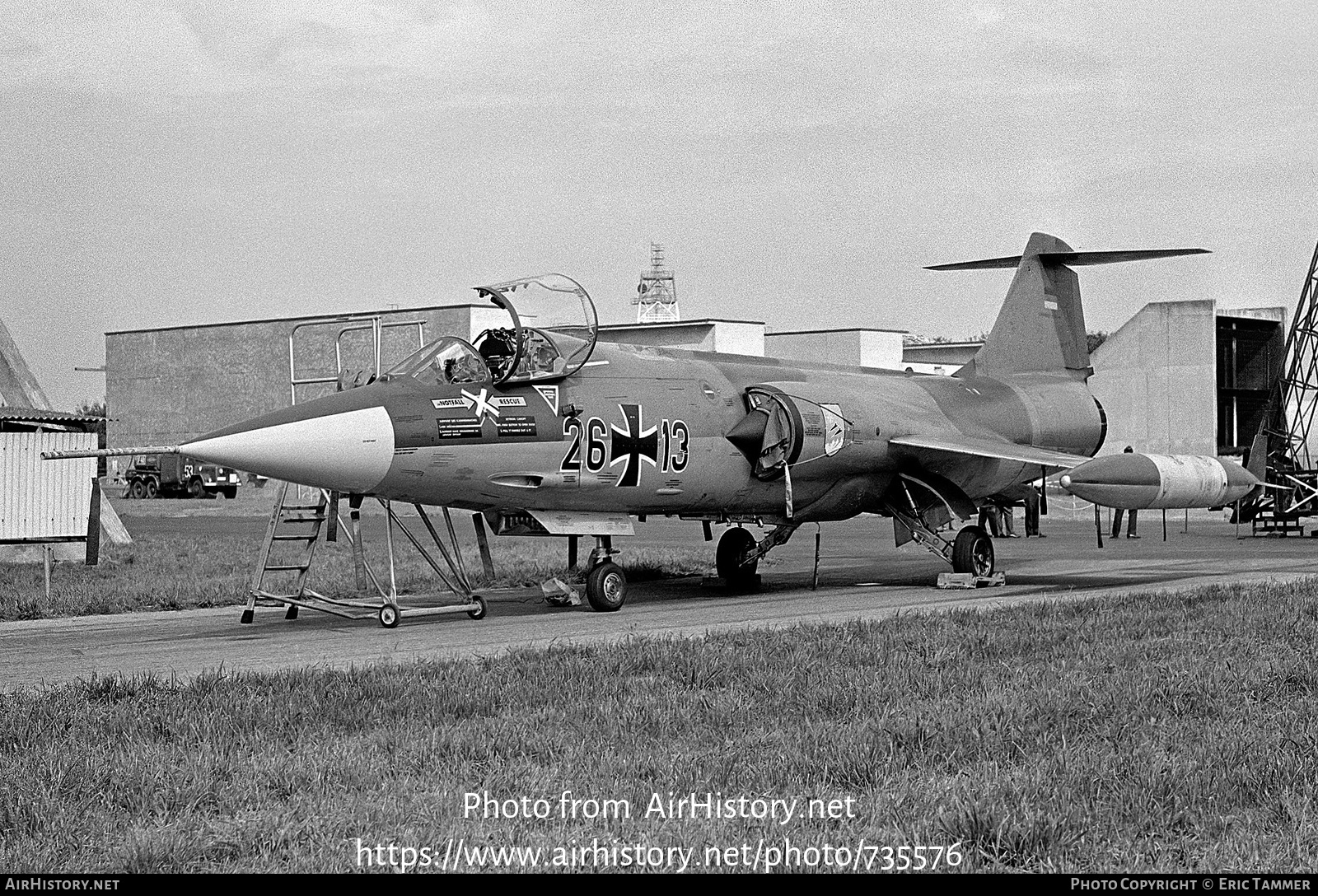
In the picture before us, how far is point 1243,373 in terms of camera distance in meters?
47.4

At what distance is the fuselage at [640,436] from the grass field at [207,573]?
90.6 inches

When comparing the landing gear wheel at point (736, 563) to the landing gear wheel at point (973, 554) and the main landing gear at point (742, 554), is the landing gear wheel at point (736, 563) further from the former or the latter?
the landing gear wheel at point (973, 554)

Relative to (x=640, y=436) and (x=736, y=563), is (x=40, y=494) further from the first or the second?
(x=736, y=563)

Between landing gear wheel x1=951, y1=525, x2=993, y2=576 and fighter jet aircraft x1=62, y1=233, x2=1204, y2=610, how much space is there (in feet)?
0.08

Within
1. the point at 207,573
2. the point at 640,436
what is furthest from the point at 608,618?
the point at 207,573

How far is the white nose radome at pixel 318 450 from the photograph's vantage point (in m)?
12.3

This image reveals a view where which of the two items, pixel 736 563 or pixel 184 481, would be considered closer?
pixel 736 563

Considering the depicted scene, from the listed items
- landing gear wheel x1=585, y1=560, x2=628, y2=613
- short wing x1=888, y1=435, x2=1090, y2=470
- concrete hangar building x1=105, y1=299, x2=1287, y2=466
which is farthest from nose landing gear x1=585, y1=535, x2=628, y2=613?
concrete hangar building x1=105, y1=299, x2=1287, y2=466

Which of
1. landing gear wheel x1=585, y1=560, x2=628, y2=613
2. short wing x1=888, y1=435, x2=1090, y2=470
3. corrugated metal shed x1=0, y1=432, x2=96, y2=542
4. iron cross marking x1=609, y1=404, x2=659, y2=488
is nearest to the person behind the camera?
landing gear wheel x1=585, y1=560, x2=628, y2=613

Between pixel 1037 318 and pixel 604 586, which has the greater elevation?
pixel 1037 318

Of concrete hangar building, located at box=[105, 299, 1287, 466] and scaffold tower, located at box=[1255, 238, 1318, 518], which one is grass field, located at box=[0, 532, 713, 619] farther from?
scaffold tower, located at box=[1255, 238, 1318, 518]

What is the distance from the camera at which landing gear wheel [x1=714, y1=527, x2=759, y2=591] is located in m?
18.1

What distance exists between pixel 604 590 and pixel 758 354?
3724 centimetres

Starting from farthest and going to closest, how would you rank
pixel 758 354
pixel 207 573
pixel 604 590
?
pixel 758 354, pixel 207 573, pixel 604 590
